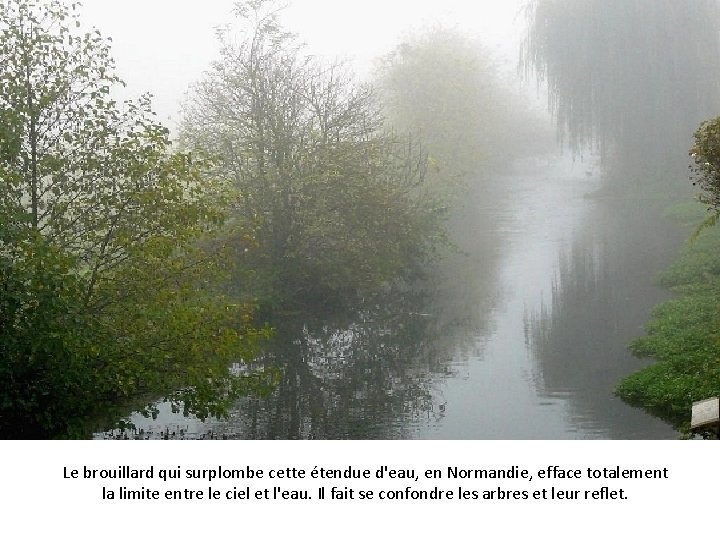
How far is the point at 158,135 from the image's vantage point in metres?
13.3

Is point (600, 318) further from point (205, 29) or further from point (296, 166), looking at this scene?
point (205, 29)

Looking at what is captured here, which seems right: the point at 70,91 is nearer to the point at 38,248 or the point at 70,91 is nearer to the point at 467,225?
the point at 38,248

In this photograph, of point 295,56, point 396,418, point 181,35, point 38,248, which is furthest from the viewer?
point 181,35

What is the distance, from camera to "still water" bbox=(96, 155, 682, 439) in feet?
48.5

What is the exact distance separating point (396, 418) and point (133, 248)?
4.59 meters

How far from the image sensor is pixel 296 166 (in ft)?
79.5

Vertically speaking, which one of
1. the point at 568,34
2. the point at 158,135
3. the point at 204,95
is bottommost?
the point at 158,135

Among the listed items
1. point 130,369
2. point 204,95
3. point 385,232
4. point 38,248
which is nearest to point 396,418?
point 130,369

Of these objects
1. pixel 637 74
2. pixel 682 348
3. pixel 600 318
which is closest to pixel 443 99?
pixel 637 74

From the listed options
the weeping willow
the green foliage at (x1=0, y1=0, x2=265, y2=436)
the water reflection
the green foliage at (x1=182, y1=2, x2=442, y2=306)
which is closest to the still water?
the water reflection

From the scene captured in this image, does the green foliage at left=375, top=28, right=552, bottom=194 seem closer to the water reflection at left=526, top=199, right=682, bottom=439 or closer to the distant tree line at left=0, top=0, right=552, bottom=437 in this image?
the water reflection at left=526, top=199, right=682, bottom=439

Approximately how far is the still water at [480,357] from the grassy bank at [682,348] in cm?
32

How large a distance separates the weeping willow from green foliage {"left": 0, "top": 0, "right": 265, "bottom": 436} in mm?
31279

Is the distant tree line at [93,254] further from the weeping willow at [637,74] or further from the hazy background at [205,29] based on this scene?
the weeping willow at [637,74]
